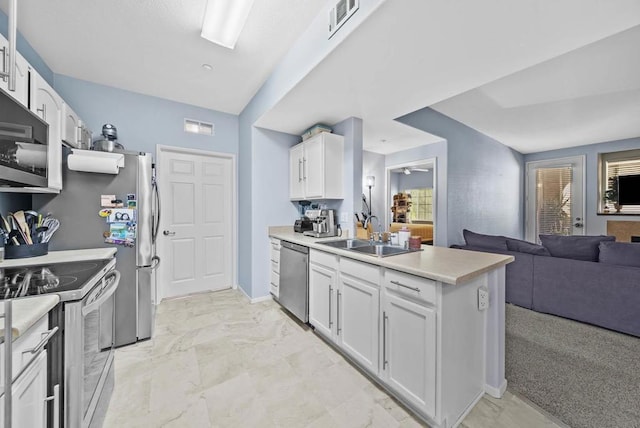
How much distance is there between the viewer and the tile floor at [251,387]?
1452 millimetres

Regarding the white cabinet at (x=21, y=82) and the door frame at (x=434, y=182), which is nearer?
the white cabinet at (x=21, y=82)

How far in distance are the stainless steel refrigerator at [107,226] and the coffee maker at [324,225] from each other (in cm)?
→ 163

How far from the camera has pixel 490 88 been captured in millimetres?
2916

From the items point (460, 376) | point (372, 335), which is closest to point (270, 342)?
point (372, 335)

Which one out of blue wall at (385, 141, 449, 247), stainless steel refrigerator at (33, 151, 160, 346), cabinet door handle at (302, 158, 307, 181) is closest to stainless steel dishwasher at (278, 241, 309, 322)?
cabinet door handle at (302, 158, 307, 181)

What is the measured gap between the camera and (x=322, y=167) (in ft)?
9.41

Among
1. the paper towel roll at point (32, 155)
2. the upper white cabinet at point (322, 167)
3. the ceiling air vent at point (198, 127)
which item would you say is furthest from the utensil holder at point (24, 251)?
the upper white cabinet at point (322, 167)

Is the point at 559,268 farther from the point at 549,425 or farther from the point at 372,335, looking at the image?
the point at 372,335

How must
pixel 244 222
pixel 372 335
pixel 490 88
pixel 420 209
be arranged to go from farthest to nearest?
pixel 420 209, pixel 244 222, pixel 490 88, pixel 372 335

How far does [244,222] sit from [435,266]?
268 centimetres

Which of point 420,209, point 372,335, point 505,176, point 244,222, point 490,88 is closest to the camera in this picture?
point 372,335

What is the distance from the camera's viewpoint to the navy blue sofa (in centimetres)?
229

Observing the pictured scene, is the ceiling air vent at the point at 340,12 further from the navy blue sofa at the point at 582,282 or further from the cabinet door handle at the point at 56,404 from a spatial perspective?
the navy blue sofa at the point at 582,282

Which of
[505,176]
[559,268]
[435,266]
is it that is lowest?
[559,268]
